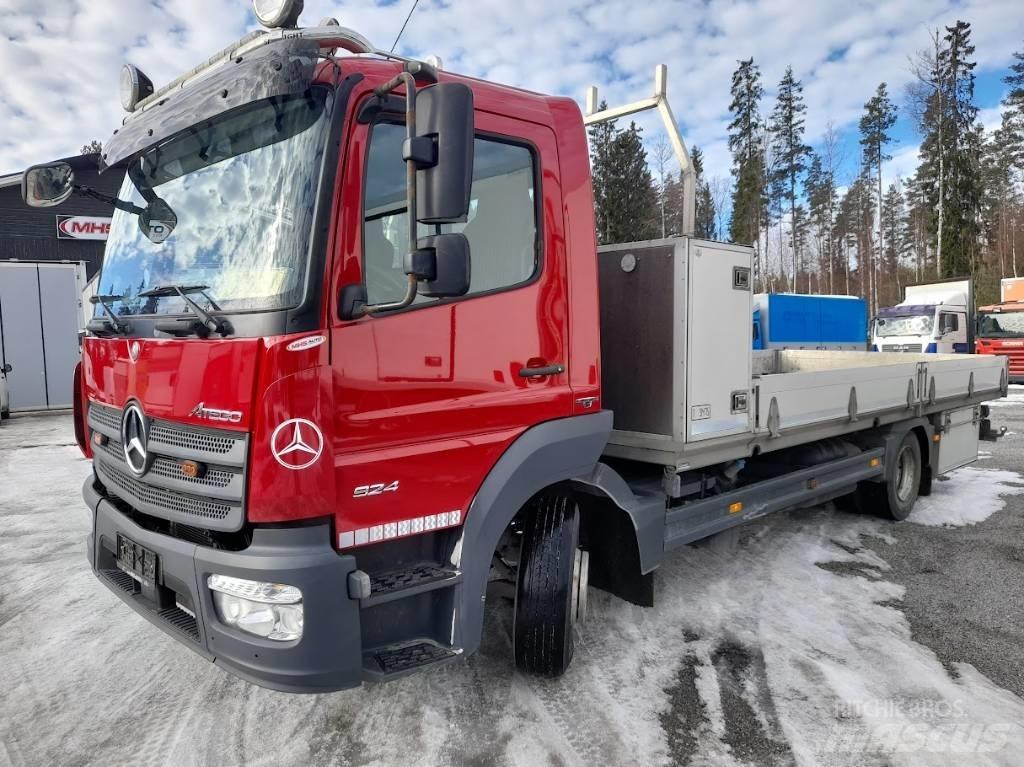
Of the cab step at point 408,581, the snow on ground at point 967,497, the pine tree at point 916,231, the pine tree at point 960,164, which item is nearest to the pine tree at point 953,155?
the pine tree at point 960,164

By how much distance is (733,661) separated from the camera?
3.36 metres

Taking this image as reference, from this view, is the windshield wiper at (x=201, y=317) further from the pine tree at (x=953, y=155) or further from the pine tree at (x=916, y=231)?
the pine tree at (x=916, y=231)

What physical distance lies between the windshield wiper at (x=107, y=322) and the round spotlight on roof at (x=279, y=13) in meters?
1.26

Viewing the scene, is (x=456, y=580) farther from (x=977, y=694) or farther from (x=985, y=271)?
(x=985, y=271)

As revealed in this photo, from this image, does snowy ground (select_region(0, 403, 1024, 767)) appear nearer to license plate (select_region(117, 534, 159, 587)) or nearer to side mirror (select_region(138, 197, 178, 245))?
license plate (select_region(117, 534, 159, 587))

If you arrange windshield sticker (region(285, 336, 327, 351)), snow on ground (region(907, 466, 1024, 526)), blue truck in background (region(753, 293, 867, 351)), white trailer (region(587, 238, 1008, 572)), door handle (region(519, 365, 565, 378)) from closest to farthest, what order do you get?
1. windshield sticker (region(285, 336, 327, 351))
2. door handle (region(519, 365, 565, 378))
3. white trailer (region(587, 238, 1008, 572))
4. snow on ground (region(907, 466, 1024, 526))
5. blue truck in background (region(753, 293, 867, 351))

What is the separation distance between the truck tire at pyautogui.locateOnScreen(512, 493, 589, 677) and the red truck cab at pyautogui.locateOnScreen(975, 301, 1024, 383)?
19502mm

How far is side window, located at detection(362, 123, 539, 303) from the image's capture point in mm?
2359

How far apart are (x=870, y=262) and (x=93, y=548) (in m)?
49.5

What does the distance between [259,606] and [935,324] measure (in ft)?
67.9

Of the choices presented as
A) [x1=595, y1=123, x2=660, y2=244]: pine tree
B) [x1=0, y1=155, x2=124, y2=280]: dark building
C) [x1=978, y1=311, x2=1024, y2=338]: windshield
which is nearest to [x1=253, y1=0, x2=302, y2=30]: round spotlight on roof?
[x1=0, y1=155, x2=124, y2=280]: dark building

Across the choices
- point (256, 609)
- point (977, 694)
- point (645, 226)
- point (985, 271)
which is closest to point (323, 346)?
point (256, 609)

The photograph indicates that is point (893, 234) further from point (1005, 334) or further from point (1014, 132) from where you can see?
point (1005, 334)

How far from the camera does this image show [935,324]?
1855 centimetres
